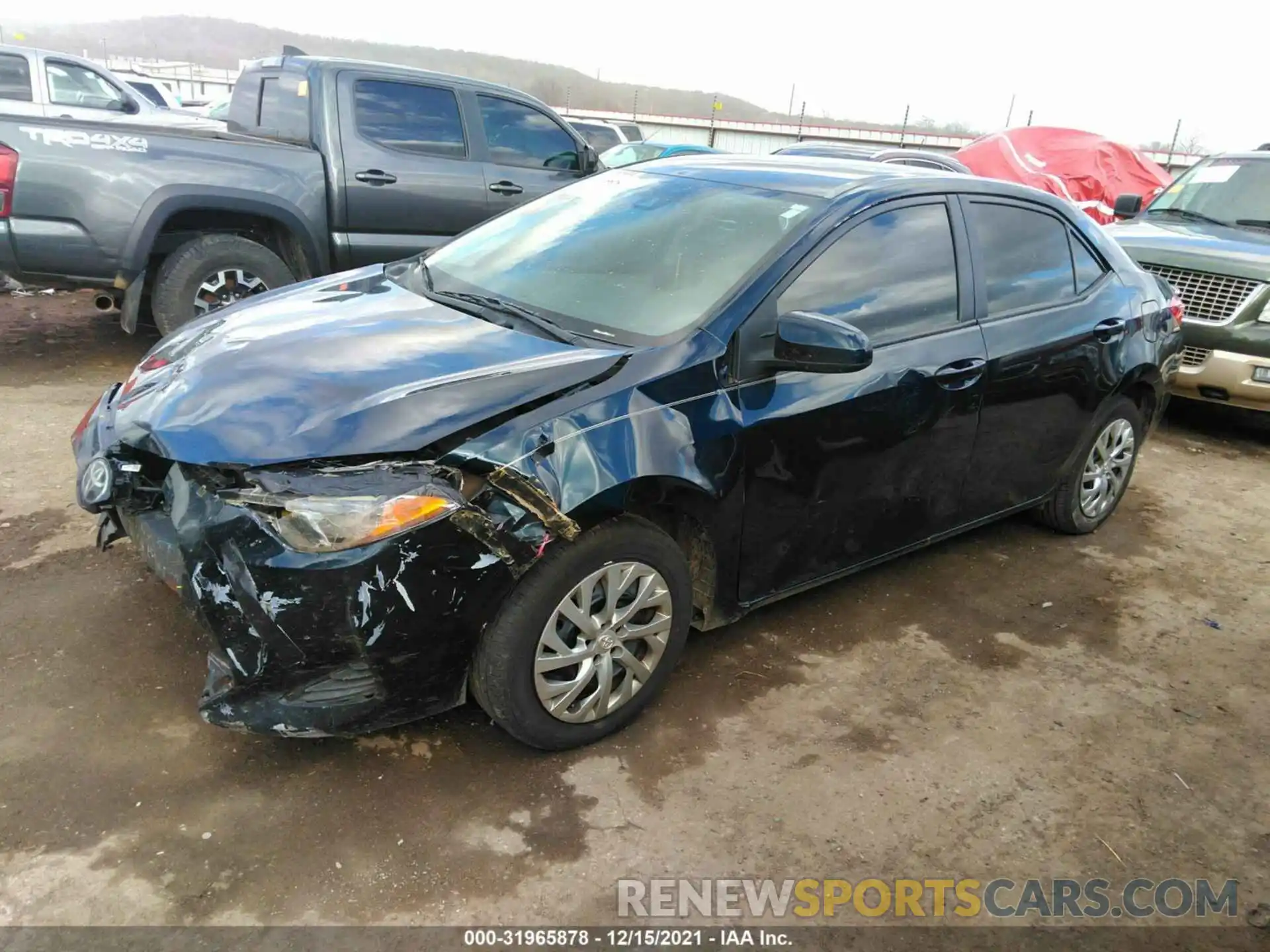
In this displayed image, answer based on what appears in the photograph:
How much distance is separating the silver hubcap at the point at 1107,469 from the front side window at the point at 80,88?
8987 mm

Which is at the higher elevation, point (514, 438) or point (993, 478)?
point (514, 438)

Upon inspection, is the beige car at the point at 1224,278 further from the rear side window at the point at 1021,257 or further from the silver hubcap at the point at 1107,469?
the rear side window at the point at 1021,257

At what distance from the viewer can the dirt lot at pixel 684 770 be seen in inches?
93.0

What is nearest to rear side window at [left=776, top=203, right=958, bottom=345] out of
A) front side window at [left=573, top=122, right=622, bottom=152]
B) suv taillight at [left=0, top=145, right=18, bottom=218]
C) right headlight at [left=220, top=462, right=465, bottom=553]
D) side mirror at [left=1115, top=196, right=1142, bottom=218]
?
right headlight at [left=220, top=462, right=465, bottom=553]

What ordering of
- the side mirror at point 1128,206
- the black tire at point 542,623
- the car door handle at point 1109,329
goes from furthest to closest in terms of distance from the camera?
the side mirror at point 1128,206 < the car door handle at point 1109,329 < the black tire at point 542,623

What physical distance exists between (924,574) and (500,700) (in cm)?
237

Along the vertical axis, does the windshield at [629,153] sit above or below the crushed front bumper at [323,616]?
above

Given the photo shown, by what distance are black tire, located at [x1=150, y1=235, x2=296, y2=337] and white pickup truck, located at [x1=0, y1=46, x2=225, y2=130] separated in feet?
8.53

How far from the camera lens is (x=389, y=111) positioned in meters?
6.65

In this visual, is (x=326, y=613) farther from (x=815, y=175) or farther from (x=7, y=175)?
(x=7, y=175)

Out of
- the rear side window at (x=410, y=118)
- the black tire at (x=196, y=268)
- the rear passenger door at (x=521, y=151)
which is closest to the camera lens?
the black tire at (x=196, y=268)

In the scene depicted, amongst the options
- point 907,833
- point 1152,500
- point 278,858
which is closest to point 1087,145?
point 1152,500

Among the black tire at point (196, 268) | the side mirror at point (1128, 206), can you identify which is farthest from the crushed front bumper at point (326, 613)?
the side mirror at point (1128, 206)

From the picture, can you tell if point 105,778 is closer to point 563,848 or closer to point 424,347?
point 563,848
